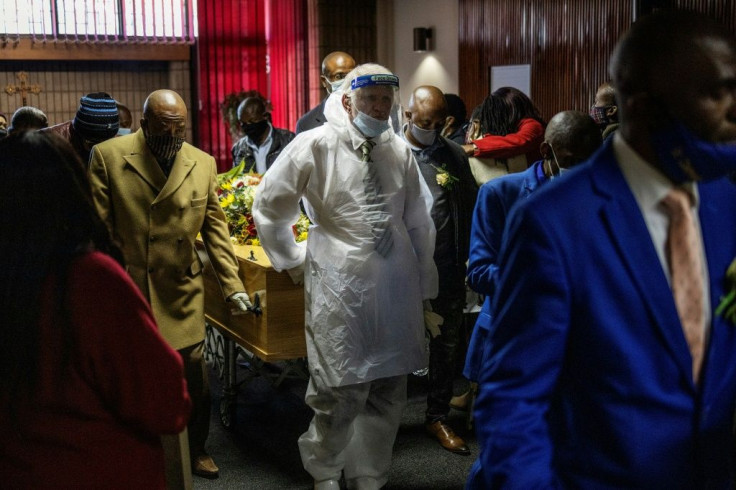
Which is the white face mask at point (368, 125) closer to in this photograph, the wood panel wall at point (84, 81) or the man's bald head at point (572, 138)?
the man's bald head at point (572, 138)

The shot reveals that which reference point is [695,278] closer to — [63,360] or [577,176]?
[577,176]

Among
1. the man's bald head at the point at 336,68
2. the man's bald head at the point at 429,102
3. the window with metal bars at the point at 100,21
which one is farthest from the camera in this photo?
the window with metal bars at the point at 100,21

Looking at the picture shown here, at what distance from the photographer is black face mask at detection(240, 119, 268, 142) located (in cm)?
664

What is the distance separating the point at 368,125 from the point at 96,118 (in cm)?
137

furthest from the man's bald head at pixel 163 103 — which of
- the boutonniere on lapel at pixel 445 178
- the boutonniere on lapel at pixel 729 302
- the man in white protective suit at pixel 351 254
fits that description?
the boutonniere on lapel at pixel 729 302

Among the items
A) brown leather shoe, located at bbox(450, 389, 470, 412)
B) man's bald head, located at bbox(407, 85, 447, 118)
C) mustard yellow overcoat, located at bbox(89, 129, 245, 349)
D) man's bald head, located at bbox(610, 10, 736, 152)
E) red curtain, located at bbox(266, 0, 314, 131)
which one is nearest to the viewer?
man's bald head, located at bbox(610, 10, 736, 152)

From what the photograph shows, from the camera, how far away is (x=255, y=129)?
6.66 metres

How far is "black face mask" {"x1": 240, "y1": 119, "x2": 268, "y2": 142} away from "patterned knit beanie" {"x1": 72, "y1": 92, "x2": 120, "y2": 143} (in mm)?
2631

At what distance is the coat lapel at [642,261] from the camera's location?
4.09ft

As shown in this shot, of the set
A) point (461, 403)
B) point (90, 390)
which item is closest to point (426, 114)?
point (461, 403)

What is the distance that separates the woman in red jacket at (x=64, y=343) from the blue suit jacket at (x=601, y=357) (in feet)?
2.19

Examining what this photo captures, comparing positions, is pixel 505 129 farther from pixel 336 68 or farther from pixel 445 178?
pixel 336 68

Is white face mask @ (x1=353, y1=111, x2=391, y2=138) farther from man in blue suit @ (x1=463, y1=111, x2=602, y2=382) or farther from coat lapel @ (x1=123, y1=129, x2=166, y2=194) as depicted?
coat lapel @ (x1=123, y1=129, x2=166, y2=194)

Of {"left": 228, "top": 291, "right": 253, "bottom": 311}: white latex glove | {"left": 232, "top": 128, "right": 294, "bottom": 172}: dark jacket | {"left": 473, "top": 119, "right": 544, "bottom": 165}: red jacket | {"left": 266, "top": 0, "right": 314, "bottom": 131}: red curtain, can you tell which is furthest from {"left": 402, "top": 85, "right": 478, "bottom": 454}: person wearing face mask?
{"left": 266, "top": 0, "right": 314, "bottom": 131}: red curtain
